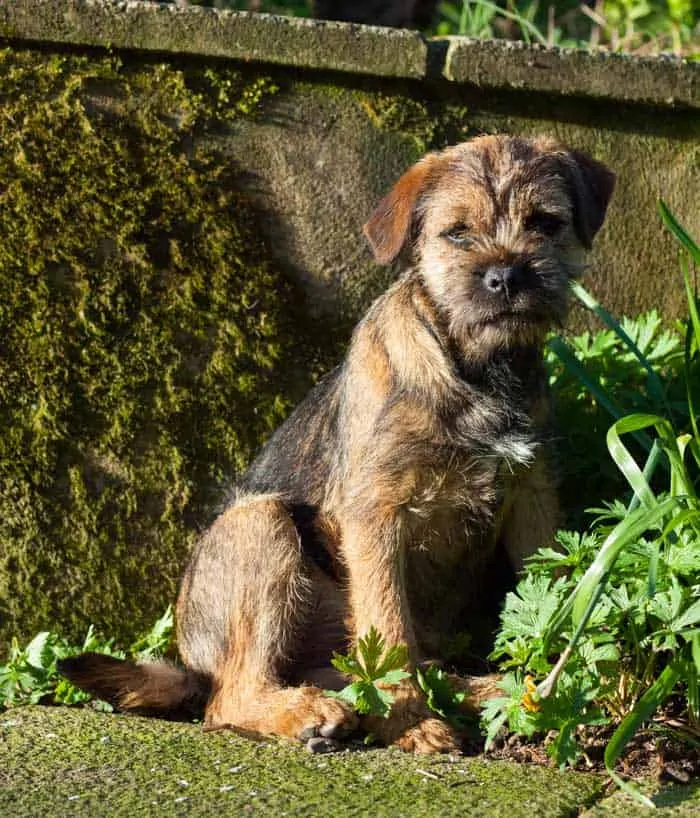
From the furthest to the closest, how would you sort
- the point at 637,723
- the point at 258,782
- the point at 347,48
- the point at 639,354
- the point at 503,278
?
the point at 347,48
the point at 639,354
the point at 503,278
the point at 258,782
the point at 637,723

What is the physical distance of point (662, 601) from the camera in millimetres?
3547

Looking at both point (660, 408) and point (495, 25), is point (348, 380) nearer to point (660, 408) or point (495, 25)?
point (660, 408)

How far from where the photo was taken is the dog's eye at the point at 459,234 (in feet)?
13.5

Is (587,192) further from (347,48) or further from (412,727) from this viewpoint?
(412,727)

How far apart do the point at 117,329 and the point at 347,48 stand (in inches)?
63.4

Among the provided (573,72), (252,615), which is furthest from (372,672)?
(573,72)

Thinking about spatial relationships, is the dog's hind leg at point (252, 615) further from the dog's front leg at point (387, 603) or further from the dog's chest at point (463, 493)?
the dog's chest at point (463, 493)

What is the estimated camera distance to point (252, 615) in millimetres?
4266

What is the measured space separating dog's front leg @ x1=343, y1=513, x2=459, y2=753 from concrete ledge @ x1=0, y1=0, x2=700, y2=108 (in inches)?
87.0

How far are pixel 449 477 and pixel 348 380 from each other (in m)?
0.58

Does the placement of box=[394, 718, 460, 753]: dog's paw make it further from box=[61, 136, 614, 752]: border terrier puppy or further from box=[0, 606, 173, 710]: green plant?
box=[0, 606, 173, 710]: green plant

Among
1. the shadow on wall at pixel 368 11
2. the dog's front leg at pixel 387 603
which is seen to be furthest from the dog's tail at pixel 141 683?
the shadow on wall at pixel 368 11

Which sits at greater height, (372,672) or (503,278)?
(503,278)

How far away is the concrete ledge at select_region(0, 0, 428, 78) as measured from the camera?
4875 millimetres
